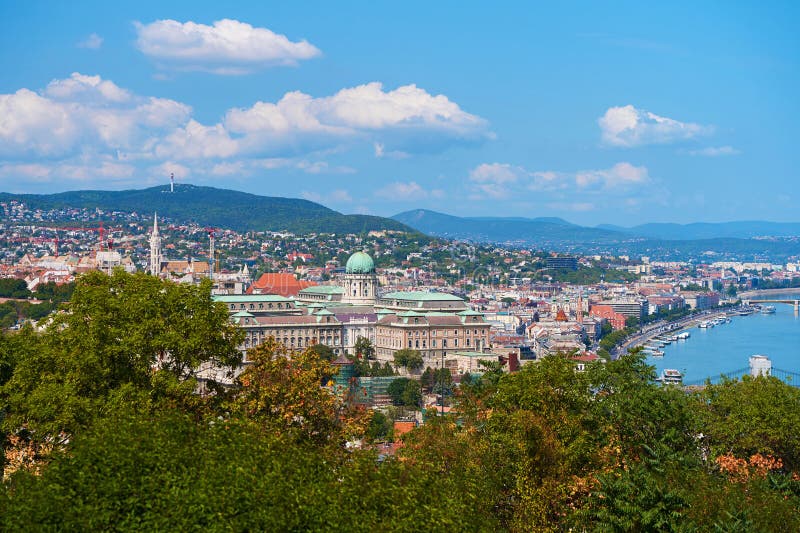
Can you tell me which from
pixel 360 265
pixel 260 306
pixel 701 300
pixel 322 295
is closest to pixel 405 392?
pixel 260 306

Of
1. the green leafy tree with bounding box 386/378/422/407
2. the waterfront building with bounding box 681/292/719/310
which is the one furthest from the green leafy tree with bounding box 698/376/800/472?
the waterfront building with bounding box 681/292/719/310

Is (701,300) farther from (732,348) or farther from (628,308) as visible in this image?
(732,348)

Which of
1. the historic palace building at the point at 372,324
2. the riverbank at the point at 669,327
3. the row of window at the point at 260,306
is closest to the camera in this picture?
the historic palace building at the point at 372,324

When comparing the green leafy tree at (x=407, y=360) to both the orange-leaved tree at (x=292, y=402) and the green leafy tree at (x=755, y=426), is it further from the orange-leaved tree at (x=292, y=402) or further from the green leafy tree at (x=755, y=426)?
the orange-leaved tree at (x=292, y=402)

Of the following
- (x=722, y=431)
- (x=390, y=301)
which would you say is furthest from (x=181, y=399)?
(x=390, y=301)

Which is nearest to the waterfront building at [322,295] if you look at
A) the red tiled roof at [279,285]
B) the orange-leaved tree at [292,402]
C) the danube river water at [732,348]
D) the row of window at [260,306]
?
the red tiled roof at [279,285]

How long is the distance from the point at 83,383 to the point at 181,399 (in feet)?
6.87

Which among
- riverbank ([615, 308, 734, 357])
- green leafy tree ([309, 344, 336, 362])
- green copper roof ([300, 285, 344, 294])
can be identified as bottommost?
riverbank ([615, 308, 734, 357])

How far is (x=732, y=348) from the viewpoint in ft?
386

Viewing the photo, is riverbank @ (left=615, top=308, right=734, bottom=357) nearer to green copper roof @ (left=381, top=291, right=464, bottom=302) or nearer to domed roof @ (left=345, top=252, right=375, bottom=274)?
green copper roof @ (left=381, top=291, right=464, bottom=302)

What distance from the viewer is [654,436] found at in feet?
84.3

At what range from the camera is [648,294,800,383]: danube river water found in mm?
98000

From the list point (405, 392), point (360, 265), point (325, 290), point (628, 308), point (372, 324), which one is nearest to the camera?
point (405, 392)

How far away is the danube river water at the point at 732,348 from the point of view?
98000 millimetres
